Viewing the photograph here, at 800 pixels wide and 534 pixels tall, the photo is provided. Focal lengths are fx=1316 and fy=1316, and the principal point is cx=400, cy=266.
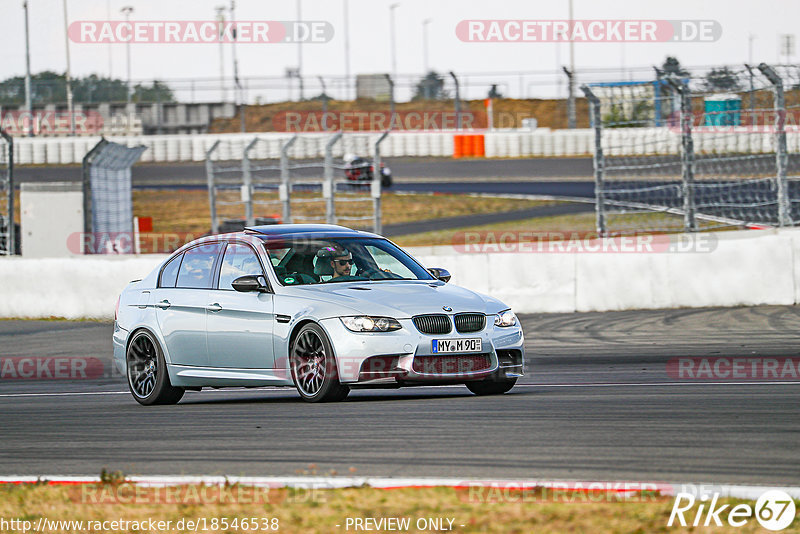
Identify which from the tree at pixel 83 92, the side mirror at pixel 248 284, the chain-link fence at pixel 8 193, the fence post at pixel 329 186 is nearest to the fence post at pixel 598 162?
the fence post at pixel 329 186

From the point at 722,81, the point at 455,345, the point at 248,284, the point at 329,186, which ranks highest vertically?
the point at 722,81

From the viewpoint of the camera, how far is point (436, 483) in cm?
585

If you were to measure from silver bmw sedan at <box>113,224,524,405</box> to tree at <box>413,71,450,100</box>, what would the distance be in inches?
1085

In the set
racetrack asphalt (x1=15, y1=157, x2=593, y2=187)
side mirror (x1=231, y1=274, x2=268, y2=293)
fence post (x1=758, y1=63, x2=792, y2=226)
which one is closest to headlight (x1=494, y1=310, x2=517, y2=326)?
side mirror (x1=231, y1=274, x2=268, y2=293)

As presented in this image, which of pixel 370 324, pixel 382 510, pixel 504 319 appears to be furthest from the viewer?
pixel 504 319

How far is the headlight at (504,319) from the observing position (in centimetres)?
952

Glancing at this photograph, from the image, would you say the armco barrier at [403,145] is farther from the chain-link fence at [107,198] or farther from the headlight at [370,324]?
the headlight at [370,324]

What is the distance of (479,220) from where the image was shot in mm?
29719

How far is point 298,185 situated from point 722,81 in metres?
20.1

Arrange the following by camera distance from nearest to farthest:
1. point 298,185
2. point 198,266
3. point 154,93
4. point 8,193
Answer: point 198,266 < point 8,193 < point 298,185 < point 154,93

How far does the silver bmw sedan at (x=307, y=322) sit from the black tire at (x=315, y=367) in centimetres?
1

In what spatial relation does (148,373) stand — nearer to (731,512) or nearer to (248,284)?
(248,284)
